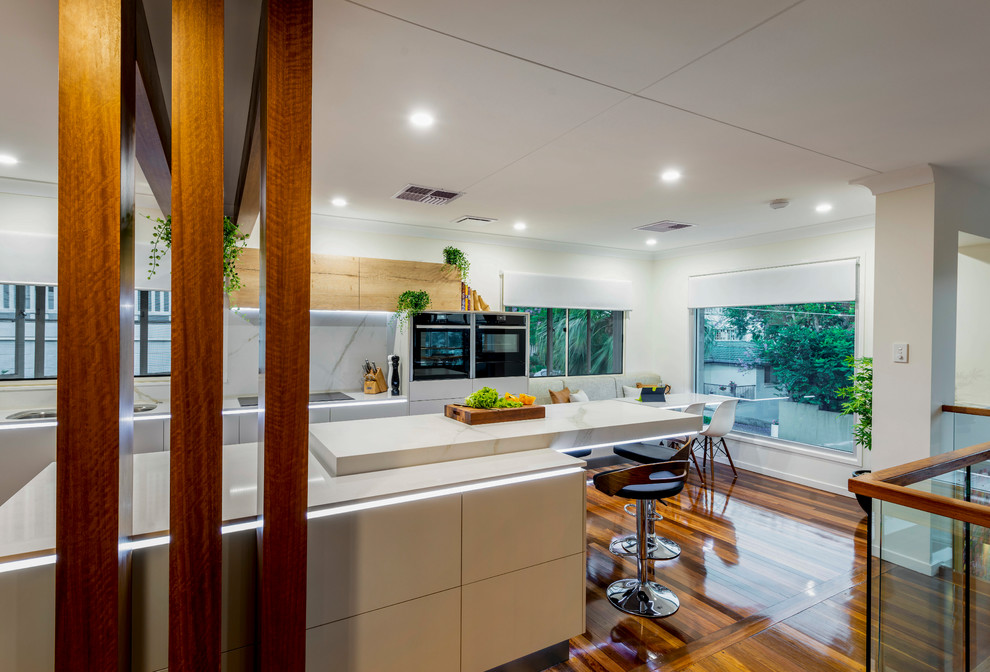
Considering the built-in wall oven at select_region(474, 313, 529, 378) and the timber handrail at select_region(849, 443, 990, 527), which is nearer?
the timber handrail at select_region(849, 443, 990, 527)

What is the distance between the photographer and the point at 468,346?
4918mm

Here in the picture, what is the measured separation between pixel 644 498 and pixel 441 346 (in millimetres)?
2594

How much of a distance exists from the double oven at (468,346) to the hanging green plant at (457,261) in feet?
1.62

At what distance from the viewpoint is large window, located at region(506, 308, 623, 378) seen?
6082 millimetres

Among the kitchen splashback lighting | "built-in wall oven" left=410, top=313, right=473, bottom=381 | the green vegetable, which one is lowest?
the green vegetable

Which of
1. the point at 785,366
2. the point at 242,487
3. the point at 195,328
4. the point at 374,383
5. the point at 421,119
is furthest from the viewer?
the point at 785,366

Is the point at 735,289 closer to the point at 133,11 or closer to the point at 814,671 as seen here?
the point at 814,671

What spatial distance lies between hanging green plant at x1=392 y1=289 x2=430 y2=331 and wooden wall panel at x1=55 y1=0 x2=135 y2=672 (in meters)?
3.35

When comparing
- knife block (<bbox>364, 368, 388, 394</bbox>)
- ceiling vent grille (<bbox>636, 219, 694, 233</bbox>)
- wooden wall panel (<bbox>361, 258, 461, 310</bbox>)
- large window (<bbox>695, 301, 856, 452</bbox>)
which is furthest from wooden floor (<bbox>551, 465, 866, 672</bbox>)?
ceiling vent grille (<bbox>636, 219, 694, 233</bbox>)

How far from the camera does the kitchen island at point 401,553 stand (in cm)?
151

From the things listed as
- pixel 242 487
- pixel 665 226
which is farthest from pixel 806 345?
pixel 242 487

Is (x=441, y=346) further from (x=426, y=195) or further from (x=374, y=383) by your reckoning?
(x=426, y=195)

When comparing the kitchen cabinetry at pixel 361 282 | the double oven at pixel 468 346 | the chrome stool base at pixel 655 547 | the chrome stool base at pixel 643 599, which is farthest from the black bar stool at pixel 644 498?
the kitchen cabinetry at pixel 361 282

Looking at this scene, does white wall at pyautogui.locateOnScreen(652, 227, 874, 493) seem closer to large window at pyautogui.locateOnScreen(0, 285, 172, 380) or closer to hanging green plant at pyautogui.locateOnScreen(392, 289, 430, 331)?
hanging green plant at pyautogui.locateOnScreen(392, 289, 430, 331)
